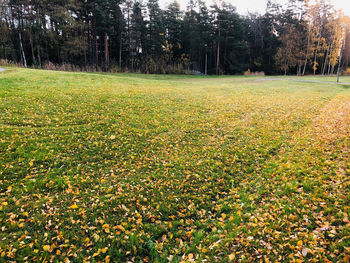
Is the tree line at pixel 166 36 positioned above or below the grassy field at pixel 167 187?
above

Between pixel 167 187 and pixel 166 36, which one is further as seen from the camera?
pixel 166 36

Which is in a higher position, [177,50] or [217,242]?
[177,50]

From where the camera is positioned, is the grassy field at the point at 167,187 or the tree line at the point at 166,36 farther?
the tree line at the point at 166,36

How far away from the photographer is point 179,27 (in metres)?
55.7

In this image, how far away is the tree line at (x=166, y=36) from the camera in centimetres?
3681

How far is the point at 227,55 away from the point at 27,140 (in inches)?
2317

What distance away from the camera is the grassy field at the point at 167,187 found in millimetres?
4227

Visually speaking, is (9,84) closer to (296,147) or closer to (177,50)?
(296,147)

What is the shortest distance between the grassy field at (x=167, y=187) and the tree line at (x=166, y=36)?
29.1m

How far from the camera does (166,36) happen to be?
56625mm

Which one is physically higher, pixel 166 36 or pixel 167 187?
pixel 166 36

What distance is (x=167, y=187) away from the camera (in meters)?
6.23

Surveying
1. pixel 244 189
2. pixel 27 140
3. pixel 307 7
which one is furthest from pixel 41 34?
pixel 307 7

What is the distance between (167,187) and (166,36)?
188 feet
